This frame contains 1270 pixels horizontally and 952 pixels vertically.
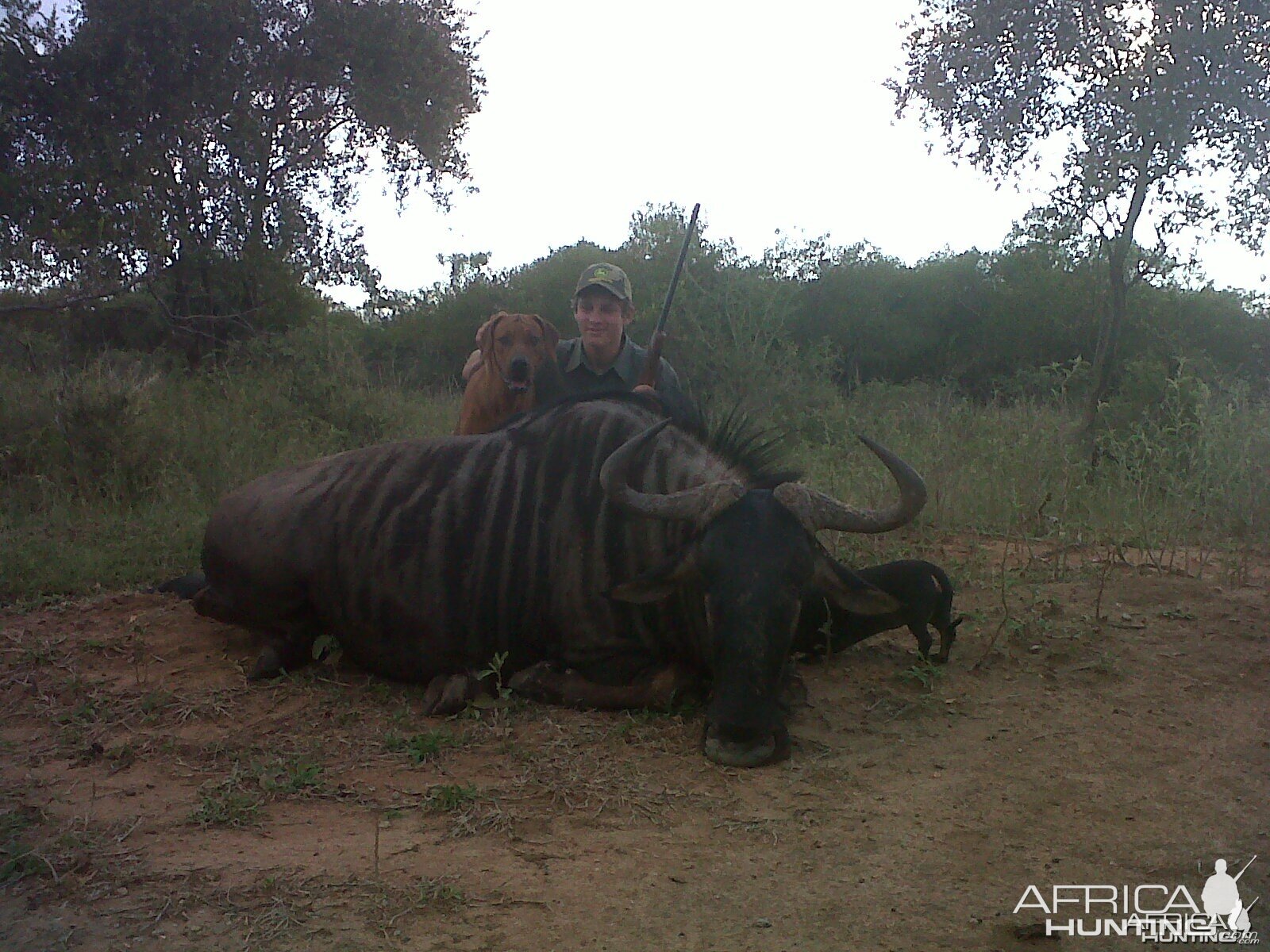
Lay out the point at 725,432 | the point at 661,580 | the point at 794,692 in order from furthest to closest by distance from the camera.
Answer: the point at 725,432, the point at 794,692, the point at 661,580

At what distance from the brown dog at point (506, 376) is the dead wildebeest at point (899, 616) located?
215 cm

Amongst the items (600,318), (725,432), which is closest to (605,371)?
(600,318)

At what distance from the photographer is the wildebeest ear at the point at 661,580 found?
3.13 metres

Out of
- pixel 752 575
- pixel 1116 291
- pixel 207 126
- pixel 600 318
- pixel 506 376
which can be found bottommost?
pixel 752 575

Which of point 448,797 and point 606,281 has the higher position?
point 606,281

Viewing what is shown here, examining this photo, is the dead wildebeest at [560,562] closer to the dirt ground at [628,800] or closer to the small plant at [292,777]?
the dirt ground at [628,800]

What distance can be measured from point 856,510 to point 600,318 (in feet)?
7.91

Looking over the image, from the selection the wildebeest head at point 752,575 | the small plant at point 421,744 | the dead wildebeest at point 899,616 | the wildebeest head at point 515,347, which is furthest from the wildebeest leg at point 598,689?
the wildebeest head at point 515,347

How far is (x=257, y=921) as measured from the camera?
2061 millimetres

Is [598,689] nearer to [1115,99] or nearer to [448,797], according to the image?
[448,797]

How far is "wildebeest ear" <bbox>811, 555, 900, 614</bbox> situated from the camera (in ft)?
10.4

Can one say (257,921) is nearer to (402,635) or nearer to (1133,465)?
(402,635)

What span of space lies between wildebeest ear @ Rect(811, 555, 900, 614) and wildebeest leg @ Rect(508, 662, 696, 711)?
0.59 m

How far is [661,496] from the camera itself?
3250mm
